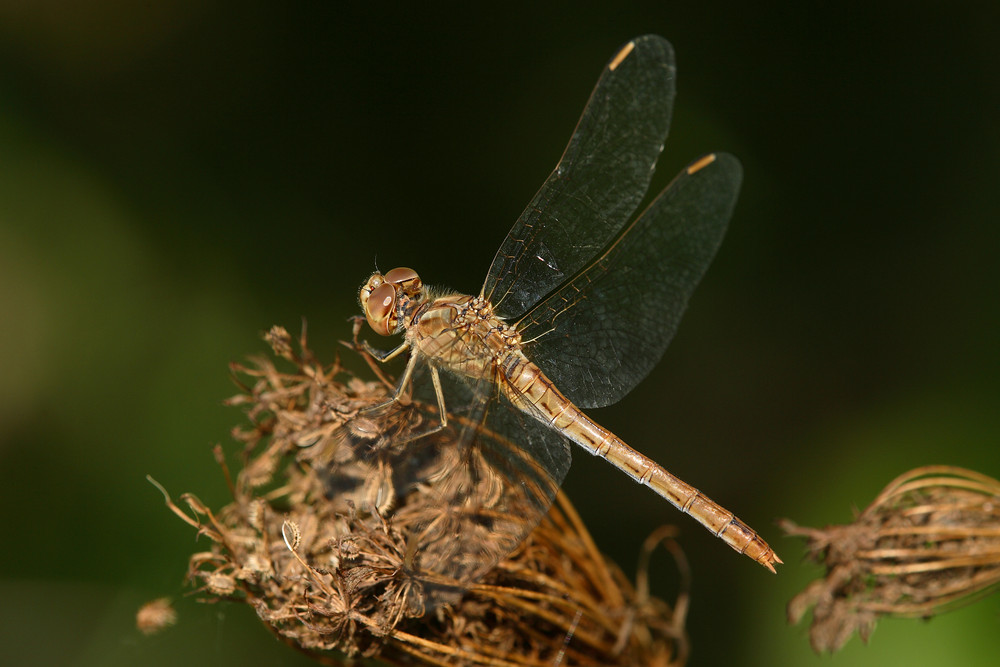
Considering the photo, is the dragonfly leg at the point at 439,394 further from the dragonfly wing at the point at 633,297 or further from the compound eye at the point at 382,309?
the dragonfly wing at the point at 633,297

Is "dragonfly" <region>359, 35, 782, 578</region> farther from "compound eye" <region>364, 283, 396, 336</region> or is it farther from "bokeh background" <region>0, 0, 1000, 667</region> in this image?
"bokeh background" <region>0, 0, 1000, 667</region>

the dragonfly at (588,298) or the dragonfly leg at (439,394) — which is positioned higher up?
the dragonfly at (588,298)

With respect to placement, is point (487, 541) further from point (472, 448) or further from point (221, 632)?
point (221, 632)

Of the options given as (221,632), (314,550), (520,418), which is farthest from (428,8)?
(221,632)

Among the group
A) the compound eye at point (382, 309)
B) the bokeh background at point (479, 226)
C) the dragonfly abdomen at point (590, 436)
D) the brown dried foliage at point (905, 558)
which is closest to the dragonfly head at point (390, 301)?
the compound eye at point (382, 309)

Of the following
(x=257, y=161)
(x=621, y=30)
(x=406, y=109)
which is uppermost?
(x=621, y=30)

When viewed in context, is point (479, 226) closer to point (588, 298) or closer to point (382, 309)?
point (588, 298)

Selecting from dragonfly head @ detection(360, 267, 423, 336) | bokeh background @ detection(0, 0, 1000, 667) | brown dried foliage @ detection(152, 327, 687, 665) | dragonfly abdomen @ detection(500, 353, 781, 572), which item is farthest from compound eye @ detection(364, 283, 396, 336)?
bokeh background @ detection(0, 0, 1000, 667)

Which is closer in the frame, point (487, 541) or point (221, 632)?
point (487, 541)
